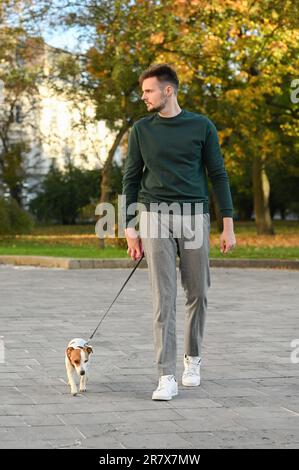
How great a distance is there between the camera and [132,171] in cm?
696

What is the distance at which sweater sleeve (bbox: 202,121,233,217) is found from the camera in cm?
688

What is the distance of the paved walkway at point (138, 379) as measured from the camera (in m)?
5.65

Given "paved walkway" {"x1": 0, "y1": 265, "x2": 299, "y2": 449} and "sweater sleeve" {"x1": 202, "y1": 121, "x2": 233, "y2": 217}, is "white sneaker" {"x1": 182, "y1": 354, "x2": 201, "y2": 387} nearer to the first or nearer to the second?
"paved walkway" {"x1": 0, "y1": 265, "x2": 299, "y2": 449}

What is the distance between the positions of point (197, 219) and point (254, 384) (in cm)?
128

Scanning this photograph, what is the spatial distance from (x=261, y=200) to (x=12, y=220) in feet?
37.7

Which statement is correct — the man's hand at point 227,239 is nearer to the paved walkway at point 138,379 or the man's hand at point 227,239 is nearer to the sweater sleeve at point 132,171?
the sweater sleeve at point 132,171

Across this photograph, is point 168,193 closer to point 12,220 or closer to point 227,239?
point 227,239

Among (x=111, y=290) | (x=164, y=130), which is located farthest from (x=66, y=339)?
(x=111, y=290)

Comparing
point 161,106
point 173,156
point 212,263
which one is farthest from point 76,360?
point 212,263

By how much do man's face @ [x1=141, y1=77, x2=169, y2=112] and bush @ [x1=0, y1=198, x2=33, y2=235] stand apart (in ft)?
79.3

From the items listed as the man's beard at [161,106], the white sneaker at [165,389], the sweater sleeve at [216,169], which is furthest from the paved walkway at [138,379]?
the man's beard at [161,106]

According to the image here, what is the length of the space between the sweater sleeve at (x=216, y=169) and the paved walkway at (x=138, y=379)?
1.22 m

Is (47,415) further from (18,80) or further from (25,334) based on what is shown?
(18,80)

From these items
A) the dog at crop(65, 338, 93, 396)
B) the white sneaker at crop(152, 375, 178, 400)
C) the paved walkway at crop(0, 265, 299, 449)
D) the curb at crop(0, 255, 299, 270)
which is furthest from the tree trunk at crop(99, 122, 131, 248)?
the white sneaker at crop(152, 375, 178, 400)
